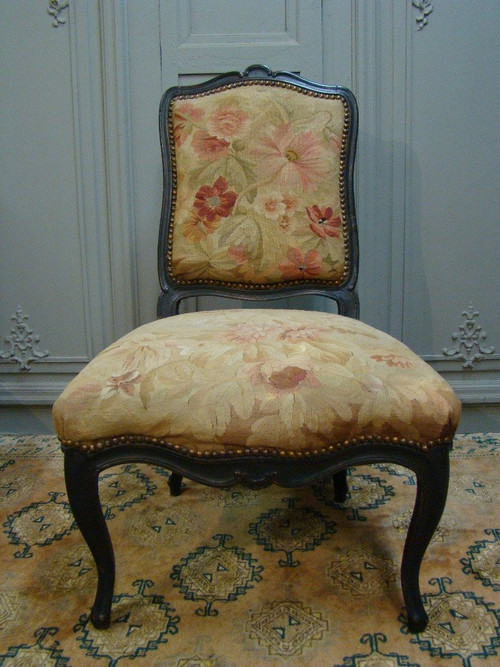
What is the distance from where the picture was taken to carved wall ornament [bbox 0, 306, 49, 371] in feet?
6.12

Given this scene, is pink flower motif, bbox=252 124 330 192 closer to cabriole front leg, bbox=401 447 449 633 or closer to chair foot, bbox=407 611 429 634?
cabriole front leg, bbox=401 447 449 633

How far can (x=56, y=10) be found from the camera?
5.55ft

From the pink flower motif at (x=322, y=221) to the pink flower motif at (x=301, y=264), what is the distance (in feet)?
0.16

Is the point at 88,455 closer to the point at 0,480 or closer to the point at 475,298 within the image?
the point at 0,480

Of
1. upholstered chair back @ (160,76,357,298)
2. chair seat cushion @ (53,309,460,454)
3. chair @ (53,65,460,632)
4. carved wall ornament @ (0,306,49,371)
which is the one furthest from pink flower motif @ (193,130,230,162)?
carved wall ornament @ (0,306,49,371)

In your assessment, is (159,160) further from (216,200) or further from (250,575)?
(250,575)

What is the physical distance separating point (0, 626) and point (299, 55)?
1520mm

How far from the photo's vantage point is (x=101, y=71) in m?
1.72

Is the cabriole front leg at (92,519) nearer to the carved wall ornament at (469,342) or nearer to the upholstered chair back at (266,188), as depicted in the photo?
the upholstered chair back at (266,188)

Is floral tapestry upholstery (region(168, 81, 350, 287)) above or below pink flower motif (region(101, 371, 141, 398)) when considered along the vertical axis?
above

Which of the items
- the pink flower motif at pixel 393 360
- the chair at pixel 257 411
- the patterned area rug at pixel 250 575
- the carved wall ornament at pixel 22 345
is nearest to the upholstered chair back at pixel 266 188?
the chair at pixel 257 411

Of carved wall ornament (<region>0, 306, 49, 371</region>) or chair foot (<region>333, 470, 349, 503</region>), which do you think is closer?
chair foot (<region>333, 470, 349, 503</region>)

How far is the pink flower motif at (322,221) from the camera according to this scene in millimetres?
1374

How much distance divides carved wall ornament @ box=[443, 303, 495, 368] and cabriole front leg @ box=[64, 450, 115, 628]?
47.2 inches
